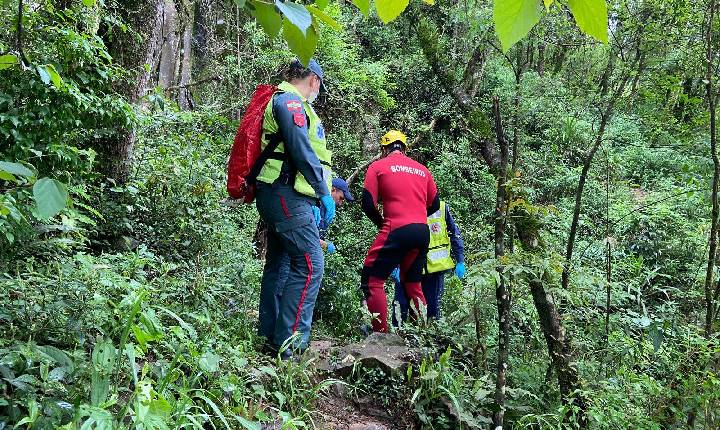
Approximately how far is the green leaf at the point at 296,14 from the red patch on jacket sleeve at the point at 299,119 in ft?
9.45

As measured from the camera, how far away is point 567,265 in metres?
4.03

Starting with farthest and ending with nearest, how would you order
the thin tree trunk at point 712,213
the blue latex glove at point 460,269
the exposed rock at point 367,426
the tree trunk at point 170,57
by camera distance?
the tree trunk at point 170,57
the blue latex glove at point 460,269
the thin tree trunk at point 712,213
the exposed rock at point 367,426

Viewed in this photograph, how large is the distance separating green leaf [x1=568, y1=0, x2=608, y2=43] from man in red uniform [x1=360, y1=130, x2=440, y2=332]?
433 cm

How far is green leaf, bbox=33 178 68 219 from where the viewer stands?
3.56 ft

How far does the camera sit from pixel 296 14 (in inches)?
39.2

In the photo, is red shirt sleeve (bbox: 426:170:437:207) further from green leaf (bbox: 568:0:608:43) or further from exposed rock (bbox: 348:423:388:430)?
green leaf (bbox: 568:0:608:43)

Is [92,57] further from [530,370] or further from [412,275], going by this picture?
[530,370]

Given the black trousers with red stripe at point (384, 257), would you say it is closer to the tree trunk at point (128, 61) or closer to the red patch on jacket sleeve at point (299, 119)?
the red patch on jacket sleeve at point (299, 119)

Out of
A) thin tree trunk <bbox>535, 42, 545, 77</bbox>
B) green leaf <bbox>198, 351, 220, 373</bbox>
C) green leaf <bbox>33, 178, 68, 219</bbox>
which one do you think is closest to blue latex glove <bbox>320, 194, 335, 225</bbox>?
green leaf <bbox>198, 351, 220, 373</bbox>

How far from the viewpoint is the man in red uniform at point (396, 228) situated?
5.25 m

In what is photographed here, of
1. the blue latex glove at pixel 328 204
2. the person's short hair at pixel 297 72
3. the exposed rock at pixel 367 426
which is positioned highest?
the person's short hair at pixel 297 72

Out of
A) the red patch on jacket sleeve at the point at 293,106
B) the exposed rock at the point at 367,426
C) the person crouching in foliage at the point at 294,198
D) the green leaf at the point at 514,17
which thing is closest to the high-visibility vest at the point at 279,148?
the person crouching in foliage at the point at 294,198

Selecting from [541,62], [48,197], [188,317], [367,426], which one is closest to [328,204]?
[188,317]

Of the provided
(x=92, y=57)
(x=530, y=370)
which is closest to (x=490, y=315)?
(x=530, y=370)
